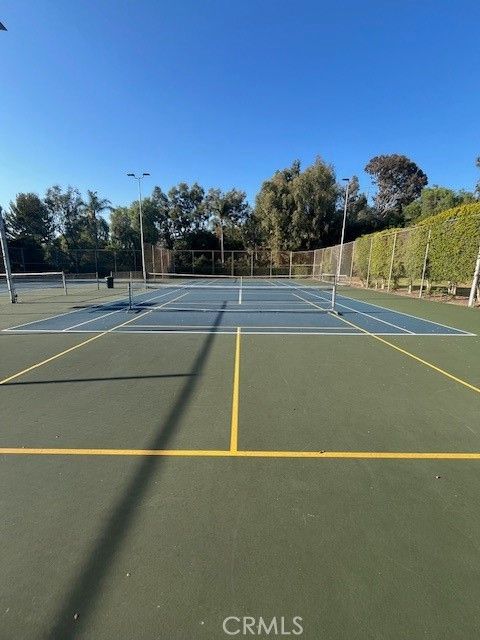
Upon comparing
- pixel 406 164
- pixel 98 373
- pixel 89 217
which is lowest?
pixel 98 373

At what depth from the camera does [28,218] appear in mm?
54344

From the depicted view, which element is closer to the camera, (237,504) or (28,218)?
(237,504)

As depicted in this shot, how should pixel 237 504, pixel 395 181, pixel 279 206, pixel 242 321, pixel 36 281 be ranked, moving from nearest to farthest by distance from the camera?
pixel 237 504 < pixel 242 321 < pixel 36 281 < pixel 279 206 < pixel 395 181

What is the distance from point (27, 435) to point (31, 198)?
6379 cm

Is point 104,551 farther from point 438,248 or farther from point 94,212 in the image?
point 94,212

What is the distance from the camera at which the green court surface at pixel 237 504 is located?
1.90 meters

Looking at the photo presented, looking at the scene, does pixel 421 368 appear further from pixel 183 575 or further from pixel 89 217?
pixel 89 217

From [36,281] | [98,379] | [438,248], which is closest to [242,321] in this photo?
[98,379]

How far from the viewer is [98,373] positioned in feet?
19.6

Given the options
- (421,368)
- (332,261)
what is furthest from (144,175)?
(421,368)

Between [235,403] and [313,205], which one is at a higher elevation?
[313,205]

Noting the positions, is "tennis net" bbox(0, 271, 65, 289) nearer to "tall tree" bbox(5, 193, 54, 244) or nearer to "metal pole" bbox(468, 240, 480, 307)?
"tall tree" bbox(5, 193, 54, 244)

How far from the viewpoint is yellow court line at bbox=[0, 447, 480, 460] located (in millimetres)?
3418

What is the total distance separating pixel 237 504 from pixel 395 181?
77.5 meters
